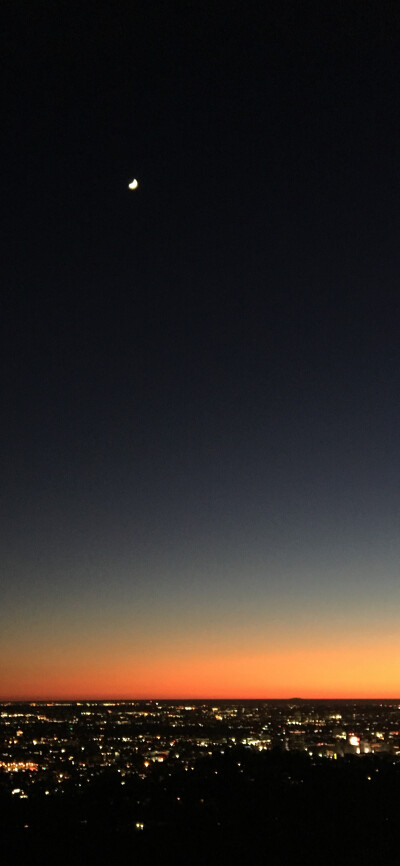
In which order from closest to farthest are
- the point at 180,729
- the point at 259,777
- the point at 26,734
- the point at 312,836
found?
the point at 312,836 < the point at 259,777 < the point at 26,734 < the point at 180,729

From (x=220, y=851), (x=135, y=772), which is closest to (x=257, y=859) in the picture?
(x=220, y=851)

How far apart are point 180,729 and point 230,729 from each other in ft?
13.6

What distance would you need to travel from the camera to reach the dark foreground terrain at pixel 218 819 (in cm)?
1622

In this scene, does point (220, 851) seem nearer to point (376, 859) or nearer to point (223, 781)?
point (376, 859)

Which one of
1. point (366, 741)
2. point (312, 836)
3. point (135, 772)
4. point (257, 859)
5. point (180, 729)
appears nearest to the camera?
point (257, 859)

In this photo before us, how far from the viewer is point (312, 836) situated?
1747cm

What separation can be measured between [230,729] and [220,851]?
41197mm

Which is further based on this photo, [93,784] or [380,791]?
[93,784]

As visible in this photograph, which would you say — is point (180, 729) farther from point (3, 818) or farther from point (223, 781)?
point (3, 818)

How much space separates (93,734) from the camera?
5506 centimetres

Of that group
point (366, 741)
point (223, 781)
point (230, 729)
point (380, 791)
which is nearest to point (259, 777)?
point (223, 781)

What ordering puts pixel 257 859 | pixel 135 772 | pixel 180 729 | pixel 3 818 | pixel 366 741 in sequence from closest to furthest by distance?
pixel 257 859
pixel 3 818
pixel 135 772
pixel 366 741
pixel 180 729

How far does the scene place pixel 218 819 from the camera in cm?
1875

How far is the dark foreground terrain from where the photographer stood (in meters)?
16.2
